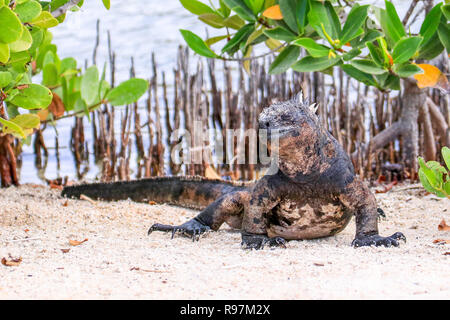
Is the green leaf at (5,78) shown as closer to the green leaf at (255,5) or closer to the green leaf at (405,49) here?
the green leaf at (255,5)

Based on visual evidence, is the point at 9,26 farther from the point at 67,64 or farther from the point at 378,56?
the point at 67,64

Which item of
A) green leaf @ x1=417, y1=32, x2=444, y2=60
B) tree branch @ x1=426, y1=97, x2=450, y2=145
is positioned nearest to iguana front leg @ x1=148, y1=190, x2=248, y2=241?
green leaf @ x1=417, y1=32, x2=444, y2=60

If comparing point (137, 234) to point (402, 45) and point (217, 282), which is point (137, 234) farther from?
point (402, 45)

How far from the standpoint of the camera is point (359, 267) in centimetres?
238

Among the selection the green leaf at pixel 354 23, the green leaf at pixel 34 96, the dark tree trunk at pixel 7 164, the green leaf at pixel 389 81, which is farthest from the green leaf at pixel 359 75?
the dark tree trunk at pixel 7 164

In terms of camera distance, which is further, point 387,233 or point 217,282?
point 387,233

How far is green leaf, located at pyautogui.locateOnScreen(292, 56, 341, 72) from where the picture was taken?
322 centimetres

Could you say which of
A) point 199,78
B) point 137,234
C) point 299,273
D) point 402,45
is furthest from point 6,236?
point 199,78

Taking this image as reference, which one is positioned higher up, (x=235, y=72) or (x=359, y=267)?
(x=235, y=72)
